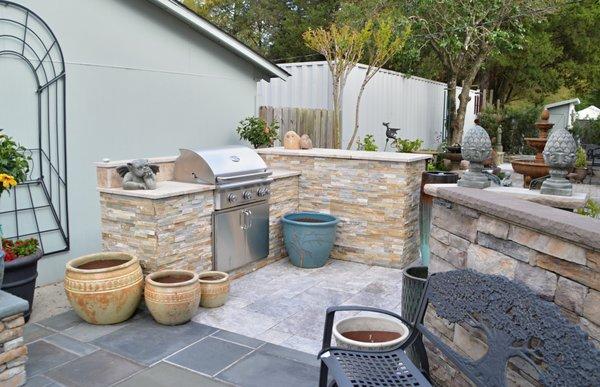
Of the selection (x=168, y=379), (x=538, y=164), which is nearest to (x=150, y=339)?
(x=168, y=379)

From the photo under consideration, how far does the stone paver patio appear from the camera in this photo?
10.7 ft

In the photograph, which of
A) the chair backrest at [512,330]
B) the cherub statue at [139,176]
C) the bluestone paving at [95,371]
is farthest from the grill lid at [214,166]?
the chair backrest at [512,330]

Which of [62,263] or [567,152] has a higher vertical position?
[567,152]

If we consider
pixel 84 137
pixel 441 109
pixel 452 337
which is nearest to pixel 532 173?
pixel 452 337

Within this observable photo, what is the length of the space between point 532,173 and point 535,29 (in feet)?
53.5

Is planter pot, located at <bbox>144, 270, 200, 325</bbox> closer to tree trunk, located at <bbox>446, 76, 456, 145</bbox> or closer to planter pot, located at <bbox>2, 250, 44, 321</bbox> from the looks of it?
planter pot, located at <bbox>2, 250, 44, 321</bbox>

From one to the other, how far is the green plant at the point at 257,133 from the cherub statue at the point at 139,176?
8.87ft

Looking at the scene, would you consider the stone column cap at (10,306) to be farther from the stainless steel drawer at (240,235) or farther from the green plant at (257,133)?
the green plant at (257,133)

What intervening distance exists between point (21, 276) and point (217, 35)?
12.7 ft

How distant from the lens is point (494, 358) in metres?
2.04

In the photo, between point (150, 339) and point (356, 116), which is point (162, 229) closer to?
point (150, 339)

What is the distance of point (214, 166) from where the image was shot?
489 centimetres

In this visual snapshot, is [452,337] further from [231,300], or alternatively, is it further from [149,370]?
[231,300]

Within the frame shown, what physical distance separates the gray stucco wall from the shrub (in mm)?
11205
